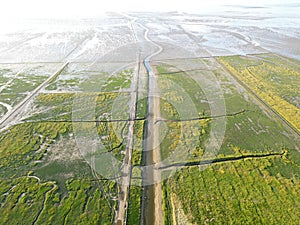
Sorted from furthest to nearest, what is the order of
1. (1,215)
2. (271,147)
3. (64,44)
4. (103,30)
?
(103,30), (64,44), (271,147), (1,215)

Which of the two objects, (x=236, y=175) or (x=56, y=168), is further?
(x=56, y=168)

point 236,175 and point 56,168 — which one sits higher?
point 56,168

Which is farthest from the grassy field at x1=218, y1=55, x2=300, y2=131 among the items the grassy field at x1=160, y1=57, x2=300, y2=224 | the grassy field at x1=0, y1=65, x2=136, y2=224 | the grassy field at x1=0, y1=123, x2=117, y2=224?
the grassy field at x1=0, y1=123, x2=117, y2=224

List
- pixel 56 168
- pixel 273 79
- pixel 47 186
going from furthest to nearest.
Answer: pixel 273 79 → pixel 56 168 → pixel 47 186

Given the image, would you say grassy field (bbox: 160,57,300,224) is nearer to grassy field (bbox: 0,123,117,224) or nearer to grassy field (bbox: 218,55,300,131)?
grassy field (bbox: 218,55,300,131)

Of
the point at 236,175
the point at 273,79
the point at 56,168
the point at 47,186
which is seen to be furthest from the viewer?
the point at 273,79

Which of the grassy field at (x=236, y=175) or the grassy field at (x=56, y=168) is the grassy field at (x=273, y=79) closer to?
the grassy field at (x=236, y=175)

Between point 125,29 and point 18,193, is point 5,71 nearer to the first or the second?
point 18,193

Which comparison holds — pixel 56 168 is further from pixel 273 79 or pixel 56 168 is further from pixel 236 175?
pixel 273 79

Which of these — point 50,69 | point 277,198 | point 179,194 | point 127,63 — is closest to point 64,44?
point 50,69

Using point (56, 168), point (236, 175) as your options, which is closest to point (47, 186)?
point (56, 168)

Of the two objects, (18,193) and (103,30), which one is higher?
(103,30)
